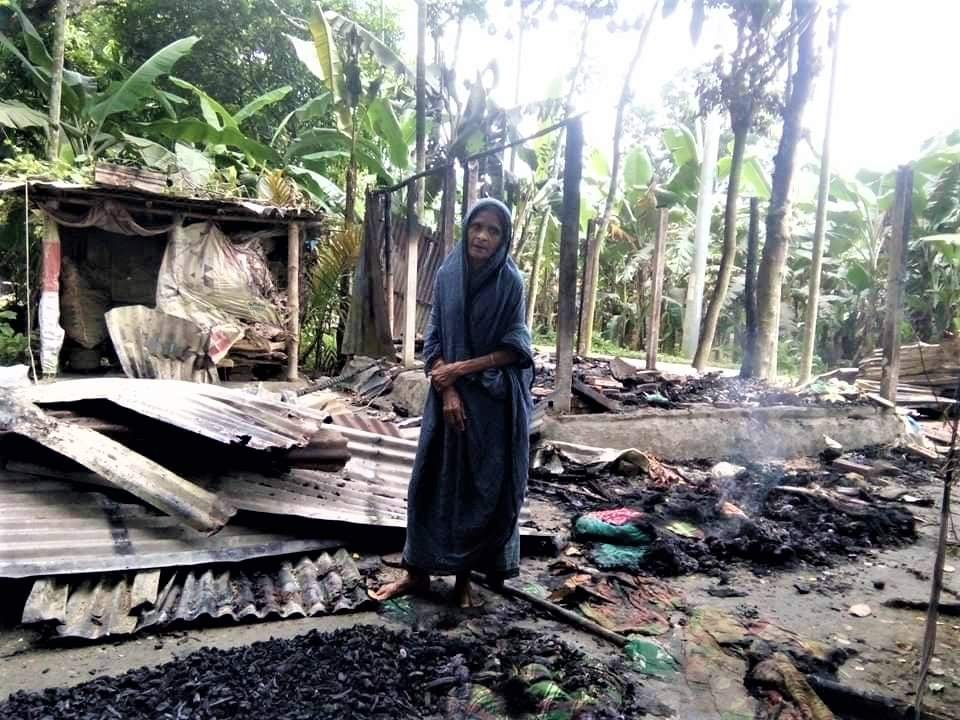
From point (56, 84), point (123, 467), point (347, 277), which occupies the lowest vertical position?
point (123, 467)

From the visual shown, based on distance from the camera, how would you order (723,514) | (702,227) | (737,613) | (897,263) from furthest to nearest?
(702,227)
(897,263)
(723,514)
(737,613)

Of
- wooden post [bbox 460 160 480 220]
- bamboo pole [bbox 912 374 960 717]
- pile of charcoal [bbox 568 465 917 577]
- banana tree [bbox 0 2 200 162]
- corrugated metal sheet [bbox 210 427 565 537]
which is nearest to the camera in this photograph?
bamboo pole [bbox 912 374 960 717]

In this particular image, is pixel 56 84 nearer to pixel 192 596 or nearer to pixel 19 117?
pixel 19 117

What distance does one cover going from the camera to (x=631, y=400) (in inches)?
269

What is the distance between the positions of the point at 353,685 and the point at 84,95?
13.1 m

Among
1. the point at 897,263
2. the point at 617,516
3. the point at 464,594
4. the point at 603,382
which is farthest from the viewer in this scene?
the point at 603,382

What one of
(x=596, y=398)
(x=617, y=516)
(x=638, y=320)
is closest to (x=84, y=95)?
(x=596, y=398)

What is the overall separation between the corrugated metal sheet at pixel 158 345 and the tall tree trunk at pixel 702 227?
9709 mm

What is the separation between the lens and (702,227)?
547 inches

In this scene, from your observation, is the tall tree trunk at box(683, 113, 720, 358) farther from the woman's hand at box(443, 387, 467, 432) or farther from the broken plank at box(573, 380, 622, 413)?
the woman's hand at box(443, 387, 467, 432)

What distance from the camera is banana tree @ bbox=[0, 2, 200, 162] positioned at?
35.8 ft

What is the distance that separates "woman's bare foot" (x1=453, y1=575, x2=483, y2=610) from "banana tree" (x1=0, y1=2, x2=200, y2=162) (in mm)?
11102

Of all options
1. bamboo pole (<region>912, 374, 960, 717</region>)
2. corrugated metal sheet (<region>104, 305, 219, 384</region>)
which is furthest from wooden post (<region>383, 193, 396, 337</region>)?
bamboo pole (<region>912, 374, 960, 717</region>)

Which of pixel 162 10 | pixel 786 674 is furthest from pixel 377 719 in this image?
pixel 162 10
